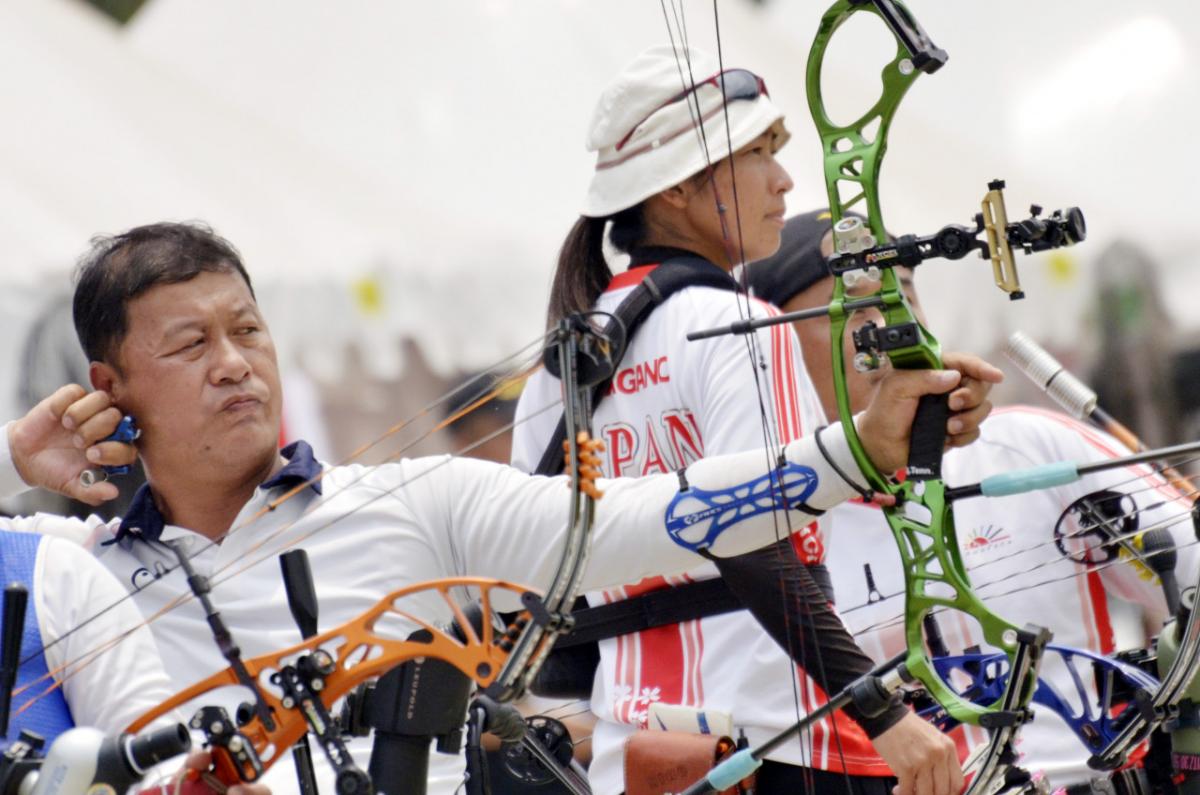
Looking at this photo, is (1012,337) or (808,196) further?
Answer: (808,196)

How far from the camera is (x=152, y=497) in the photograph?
2.29 m

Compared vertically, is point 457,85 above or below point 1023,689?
above

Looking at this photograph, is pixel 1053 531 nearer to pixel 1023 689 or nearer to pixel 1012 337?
pixel 1012 337

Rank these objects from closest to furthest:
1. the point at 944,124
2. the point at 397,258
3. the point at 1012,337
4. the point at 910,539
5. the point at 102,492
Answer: the point at 910,539 → the point at 102,492 → the point at 1012,337 → the point at 397,258 → the point at 944,124

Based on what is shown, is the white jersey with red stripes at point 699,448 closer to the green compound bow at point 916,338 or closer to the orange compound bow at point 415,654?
the green compound bow at point 916,338

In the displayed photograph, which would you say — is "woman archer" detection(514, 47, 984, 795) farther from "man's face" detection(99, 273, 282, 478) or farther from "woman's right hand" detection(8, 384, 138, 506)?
"woman's right hand" detection(8, 384, 138, 506)

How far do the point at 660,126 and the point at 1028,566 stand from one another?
0.87m

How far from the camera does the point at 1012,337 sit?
9.46ft

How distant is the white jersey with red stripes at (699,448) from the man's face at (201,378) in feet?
1.50

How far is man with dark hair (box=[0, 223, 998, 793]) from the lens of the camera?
208cm

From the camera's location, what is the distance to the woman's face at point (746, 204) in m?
2.44

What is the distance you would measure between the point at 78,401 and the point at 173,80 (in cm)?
226

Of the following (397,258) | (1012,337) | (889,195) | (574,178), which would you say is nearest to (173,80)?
(397,258)

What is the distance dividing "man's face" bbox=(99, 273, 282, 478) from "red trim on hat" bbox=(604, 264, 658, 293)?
493mm
